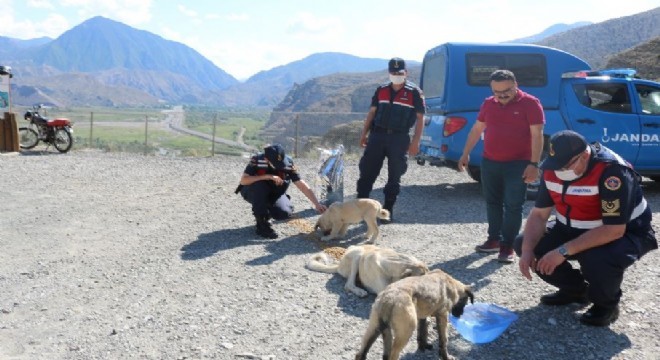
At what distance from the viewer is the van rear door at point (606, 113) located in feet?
26.5

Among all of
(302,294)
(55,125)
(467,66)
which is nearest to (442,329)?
(302,294)

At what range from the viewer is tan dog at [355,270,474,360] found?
2811 millimetres

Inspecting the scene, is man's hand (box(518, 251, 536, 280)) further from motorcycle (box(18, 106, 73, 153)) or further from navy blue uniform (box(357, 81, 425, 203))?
motorcycle (box(18, 106, 73, 153))

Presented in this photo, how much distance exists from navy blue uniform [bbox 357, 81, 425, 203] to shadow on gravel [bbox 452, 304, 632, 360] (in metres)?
2.85

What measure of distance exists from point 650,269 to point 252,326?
3698mm

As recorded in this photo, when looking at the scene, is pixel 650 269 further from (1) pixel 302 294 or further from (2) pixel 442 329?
(1) pixel 302 294

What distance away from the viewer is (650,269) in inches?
192

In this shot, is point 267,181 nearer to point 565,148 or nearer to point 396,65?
point 396,65

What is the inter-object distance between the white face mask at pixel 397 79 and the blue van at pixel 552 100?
200 cm

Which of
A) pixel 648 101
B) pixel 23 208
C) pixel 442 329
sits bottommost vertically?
pixel 23 208

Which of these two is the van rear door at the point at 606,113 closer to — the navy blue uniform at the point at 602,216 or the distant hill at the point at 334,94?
the navy blue uniform at the point at 602,216

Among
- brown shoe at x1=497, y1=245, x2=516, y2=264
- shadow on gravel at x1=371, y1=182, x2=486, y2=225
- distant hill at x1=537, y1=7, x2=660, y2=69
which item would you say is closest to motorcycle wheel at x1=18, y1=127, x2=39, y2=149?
shadow on gravel at x1=371, y1=182, x2=486, y2=225

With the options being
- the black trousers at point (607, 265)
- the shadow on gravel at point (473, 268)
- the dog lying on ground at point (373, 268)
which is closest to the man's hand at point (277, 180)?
the dog lying on ground at point (373, 268)

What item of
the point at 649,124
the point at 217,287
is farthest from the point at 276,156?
the point at 649,124
